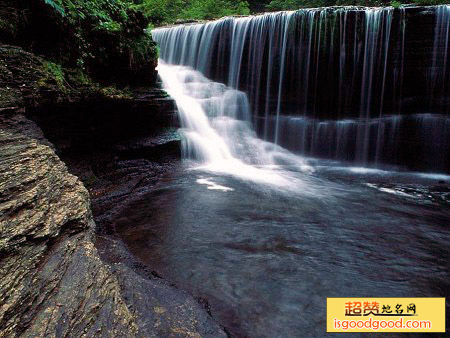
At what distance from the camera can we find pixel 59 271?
1650 millimetres

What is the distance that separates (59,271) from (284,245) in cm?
257

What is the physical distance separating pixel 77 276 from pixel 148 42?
22.0ft

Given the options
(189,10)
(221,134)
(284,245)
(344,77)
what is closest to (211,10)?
(189,10)

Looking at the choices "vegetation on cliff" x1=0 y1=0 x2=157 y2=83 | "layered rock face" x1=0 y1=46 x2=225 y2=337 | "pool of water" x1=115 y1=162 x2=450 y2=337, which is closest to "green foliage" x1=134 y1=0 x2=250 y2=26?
"vegetation on cliff" x1=0 y1=0 x2=157 y2=83

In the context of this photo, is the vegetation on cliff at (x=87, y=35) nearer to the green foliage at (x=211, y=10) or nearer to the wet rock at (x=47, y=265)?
the wet rock at (x=47, y=265)

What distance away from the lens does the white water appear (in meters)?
7.66

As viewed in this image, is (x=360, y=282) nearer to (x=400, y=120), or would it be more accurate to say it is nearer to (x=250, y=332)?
(x=250, y=332)

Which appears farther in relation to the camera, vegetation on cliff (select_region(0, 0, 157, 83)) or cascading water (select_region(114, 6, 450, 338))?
vegetation on cliff (select_region(0, 0, 157, 83))

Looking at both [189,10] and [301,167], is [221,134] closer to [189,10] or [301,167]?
[301,167]

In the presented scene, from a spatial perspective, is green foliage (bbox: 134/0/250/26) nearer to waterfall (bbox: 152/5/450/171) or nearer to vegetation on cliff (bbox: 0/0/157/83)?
waterfall (bbox: 152/5/450/171)

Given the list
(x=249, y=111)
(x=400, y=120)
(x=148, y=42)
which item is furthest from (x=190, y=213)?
(x=400, y=120)

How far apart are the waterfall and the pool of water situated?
317cm

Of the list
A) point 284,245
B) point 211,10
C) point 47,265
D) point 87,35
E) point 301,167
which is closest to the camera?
point 47,265

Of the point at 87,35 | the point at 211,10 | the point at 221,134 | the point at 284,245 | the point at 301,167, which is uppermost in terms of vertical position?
the point at 211,10
